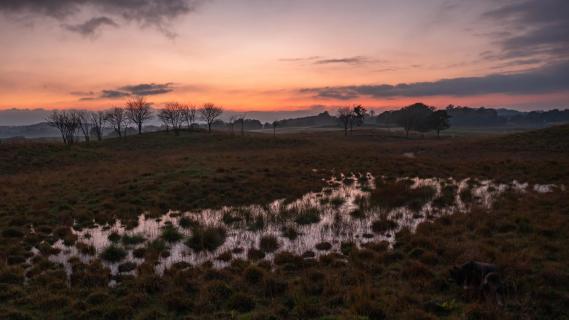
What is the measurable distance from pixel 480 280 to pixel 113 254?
10972 millimetres

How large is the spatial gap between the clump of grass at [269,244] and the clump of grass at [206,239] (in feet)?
5.21

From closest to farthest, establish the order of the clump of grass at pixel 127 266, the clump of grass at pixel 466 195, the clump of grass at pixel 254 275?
the clump of grass at pixel 254 275, the clump of grass at pixel 127 266, the clump of grass at pixel 466 195

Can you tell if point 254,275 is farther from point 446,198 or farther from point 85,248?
point 446,198

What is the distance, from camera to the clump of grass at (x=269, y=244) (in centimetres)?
1139

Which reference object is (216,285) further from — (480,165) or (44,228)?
(480,165)

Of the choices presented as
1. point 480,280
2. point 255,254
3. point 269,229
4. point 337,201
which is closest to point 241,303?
point 255,254

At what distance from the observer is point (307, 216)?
1511 centimetres

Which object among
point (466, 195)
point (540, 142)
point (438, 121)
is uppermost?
point (438, 121)

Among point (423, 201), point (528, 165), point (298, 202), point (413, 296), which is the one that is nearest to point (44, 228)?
point (298, 202)

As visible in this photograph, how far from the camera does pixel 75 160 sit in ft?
148

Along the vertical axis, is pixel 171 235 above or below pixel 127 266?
above

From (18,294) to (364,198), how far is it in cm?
1548

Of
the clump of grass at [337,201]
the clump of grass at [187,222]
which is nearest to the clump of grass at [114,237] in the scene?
the clump of grass at [187,222]

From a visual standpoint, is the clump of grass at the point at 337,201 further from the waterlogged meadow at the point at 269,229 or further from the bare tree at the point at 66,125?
the bare tree at the point at 66,125
